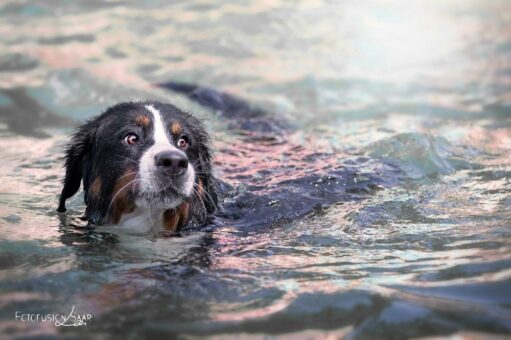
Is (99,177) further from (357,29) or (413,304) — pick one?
(357,29)

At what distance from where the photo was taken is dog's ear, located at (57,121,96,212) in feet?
17.7

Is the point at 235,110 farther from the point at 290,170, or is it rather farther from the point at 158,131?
the point at 158,131

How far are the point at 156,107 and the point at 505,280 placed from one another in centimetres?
266

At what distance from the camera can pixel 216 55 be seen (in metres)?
11.0

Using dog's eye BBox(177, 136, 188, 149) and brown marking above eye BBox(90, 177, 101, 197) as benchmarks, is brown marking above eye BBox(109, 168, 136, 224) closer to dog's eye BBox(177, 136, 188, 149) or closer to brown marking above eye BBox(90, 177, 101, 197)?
brown marking above eye BBox(90, 177, 101, 197)

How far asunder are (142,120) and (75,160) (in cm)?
75

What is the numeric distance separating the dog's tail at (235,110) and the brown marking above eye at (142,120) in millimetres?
2789

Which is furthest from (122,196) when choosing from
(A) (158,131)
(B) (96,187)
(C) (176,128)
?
(C) (176,128)

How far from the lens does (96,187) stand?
5.14 m

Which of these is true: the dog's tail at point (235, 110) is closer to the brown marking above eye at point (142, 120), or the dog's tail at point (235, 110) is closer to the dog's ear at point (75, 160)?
the dog's ear at point (75, 160)

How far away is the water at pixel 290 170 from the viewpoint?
3658mm

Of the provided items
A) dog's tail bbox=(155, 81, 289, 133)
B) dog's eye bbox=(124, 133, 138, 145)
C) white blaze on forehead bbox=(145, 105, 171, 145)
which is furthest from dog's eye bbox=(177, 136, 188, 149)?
dog's tail bbox=(155, 81, 289, 133)

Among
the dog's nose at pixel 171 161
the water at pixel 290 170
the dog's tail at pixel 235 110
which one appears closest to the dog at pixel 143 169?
the dog's nose at pixel 171 161

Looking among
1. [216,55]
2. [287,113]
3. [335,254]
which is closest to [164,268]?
[335,254]
